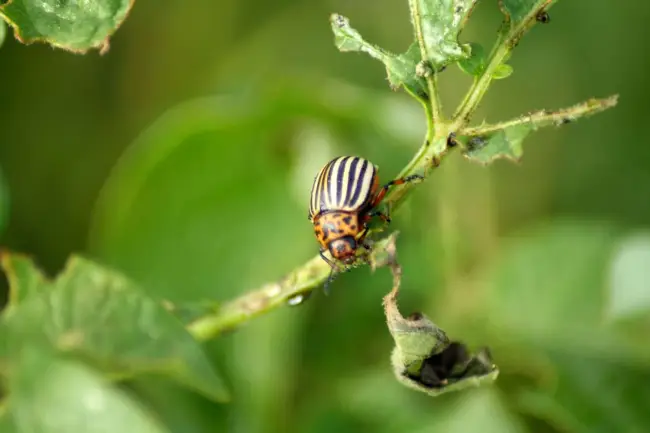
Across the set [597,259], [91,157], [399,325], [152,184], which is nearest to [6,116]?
[91,157]

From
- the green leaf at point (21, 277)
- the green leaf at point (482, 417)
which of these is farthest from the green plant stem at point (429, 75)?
the green leaf at point (482, 417)

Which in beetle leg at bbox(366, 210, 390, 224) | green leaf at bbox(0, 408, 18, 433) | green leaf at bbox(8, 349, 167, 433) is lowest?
green leaf at bbox(0, 408, 18, 433)

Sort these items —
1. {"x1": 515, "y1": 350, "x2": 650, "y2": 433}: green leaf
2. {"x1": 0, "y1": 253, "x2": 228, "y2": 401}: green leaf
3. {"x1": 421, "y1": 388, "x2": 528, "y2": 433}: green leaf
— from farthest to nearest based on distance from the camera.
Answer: {"x1": 421, "y1": 388, "x2": 528, "y2": 433}: green leaf
{"x1": 515, "y1": 350, "x2": 650, "y2": 433}: green leaf
{"x1": 0, "y1": 253, "x2": 228, "y2": 401}: green leaf

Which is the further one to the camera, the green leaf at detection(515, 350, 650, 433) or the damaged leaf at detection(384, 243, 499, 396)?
the green leaf at detection(515, 350, 650, 433)

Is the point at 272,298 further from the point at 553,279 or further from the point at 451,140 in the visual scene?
the point at 553,279

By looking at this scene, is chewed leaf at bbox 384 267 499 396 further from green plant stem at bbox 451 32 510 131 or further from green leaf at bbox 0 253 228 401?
green leaf at bbox 0 253 228 401

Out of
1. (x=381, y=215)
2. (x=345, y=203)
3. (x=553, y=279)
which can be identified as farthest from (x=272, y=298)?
(x=553, y=279)

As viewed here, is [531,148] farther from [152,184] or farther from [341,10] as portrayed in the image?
[152,184]

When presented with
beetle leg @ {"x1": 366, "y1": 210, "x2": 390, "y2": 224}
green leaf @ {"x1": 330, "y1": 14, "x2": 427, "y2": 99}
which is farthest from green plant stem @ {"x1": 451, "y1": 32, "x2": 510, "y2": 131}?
beetle leg @ {"x1": 366, "y1": 210, "x2": 390, "y2": 224}
